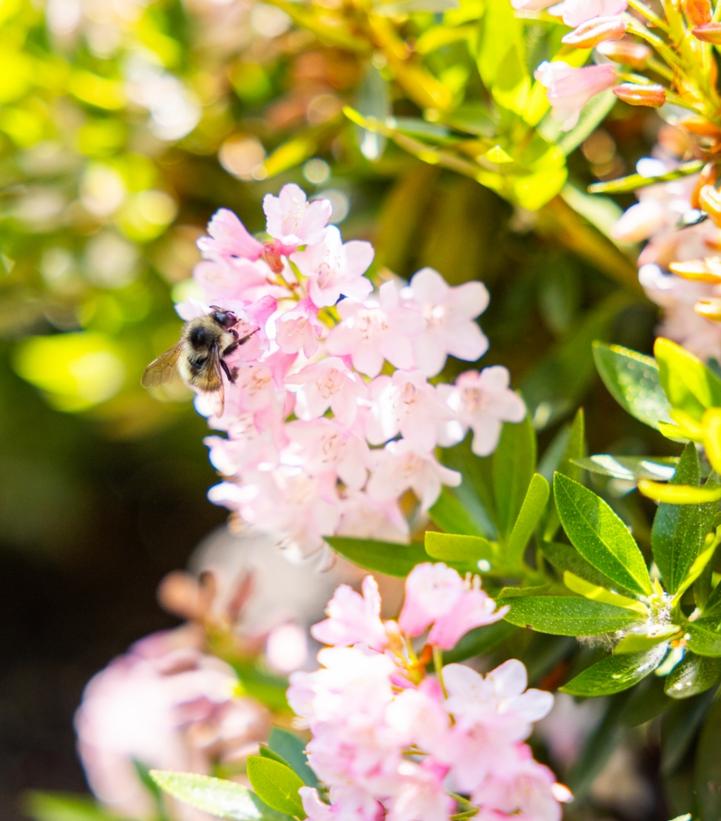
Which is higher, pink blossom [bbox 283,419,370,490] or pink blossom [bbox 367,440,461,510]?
pink blossom [bbox 283,419,370,490]

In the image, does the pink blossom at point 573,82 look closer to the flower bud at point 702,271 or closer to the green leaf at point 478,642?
the flower bud at point 702,271

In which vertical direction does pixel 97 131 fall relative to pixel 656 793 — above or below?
above

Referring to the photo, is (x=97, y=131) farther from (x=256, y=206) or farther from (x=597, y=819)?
(x=597, y=819)

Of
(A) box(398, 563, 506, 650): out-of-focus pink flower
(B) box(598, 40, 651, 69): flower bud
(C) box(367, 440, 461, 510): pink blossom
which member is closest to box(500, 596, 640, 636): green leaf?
(A) box(398, 563, 506, 650): out-of-focus pink flower

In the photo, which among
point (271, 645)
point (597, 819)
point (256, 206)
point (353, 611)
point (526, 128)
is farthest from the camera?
point (256, 206)

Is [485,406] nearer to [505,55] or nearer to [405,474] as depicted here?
[405,474]

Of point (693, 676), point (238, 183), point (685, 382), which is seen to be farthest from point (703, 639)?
point (238, 183)

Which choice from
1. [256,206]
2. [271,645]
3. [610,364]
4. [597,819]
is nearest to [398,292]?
[610,364]

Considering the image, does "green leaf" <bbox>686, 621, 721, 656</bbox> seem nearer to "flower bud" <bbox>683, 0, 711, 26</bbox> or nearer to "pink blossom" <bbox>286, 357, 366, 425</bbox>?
"pink blossom" <bbox>286, 357, 366, 425</bbox>
